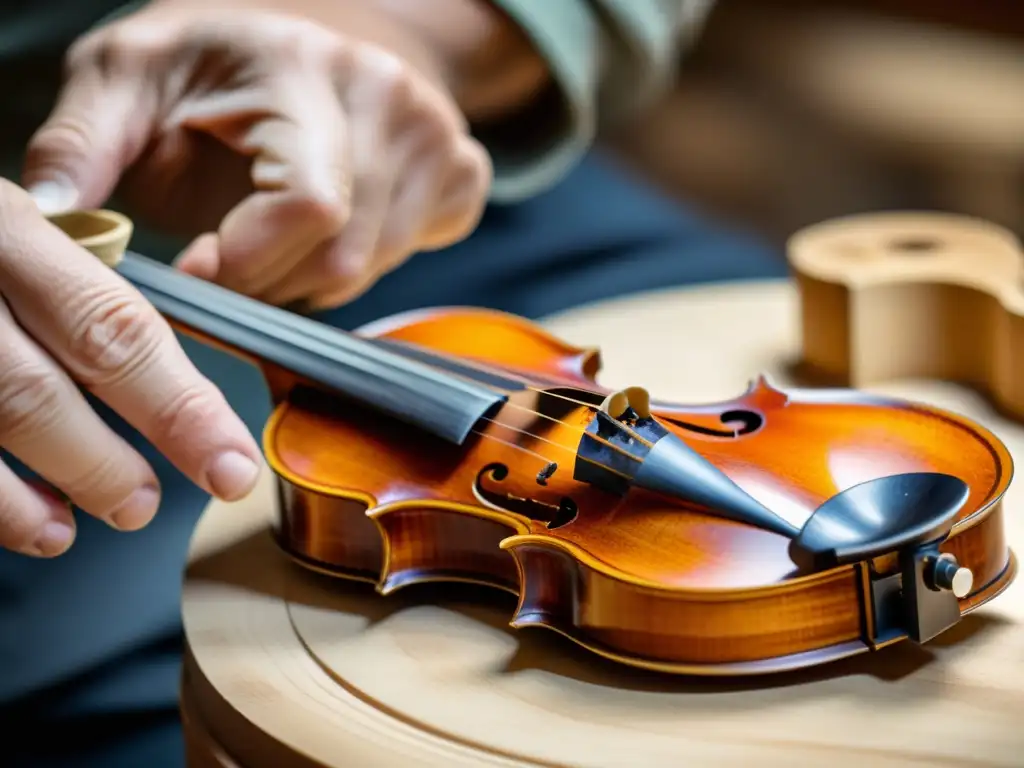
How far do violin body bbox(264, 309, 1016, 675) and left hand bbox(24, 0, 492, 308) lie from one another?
132mm

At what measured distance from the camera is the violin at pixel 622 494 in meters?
0.51

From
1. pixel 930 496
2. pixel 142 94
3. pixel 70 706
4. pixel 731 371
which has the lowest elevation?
pixel 70 706

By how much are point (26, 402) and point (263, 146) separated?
258mm

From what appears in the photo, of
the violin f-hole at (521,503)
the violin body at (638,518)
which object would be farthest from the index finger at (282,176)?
the violin f-hole at (521,503)

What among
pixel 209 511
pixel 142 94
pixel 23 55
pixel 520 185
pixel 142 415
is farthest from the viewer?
pixel 520 185

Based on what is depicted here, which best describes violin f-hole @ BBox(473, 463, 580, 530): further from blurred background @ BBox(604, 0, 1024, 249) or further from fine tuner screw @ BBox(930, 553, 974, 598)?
blurred background @ BBox(604, 0, 1024, 249)

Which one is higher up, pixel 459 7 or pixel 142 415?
pixel 459 7

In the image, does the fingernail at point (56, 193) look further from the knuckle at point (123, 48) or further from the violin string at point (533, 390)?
the violin string at point (533, 390)

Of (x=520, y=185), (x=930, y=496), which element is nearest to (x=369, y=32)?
(x=520, y=185)

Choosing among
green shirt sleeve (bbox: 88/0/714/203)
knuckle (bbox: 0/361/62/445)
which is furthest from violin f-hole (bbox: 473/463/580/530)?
green shirt sleeve (bbox: 88/0/714/203)

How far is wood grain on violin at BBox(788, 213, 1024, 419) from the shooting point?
88cm

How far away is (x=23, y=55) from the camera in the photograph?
1.02 metres

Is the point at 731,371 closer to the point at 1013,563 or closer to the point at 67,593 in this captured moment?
the point at 1013,563

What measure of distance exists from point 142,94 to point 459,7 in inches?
12.8
